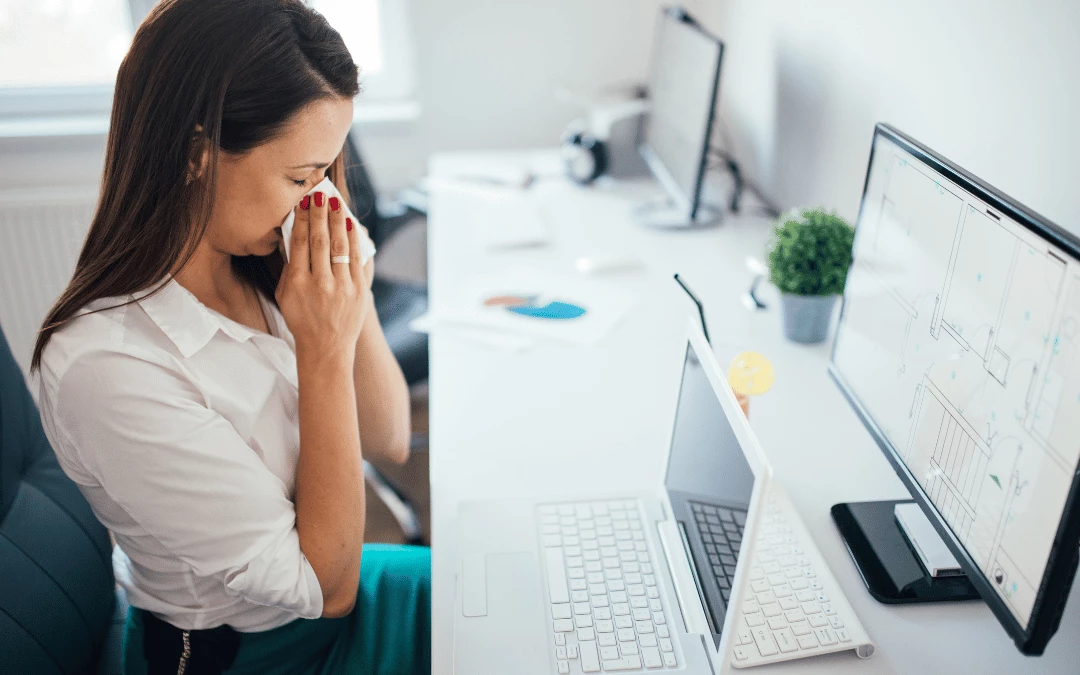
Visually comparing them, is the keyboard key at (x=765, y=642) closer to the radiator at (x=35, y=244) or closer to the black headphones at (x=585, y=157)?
the black headphones at (x=585, y=157)

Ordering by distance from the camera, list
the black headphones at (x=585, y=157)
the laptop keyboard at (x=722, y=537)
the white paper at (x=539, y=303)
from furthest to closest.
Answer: the black headphones at (x=585, y=157), the white paper at (x=539, y=303), the laptop keyboard at (x=722, y=537)

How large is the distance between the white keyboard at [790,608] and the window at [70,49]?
6.29ft


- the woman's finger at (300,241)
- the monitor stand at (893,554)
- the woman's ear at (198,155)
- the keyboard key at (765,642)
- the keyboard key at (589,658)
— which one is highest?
the woman's ear at (198,155)

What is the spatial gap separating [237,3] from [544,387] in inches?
25.3

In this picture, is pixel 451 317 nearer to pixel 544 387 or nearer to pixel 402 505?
pixel 544 387

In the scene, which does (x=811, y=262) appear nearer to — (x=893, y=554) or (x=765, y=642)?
(x=893, y=554)

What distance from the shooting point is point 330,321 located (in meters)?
0.92

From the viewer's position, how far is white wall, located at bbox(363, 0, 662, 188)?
7.70 feet

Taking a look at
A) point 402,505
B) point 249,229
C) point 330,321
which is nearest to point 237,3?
point 249,229

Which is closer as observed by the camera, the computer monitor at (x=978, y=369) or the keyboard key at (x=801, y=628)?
the computer monitor at (x=978, y=369)

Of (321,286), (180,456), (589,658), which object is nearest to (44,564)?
(180,456)

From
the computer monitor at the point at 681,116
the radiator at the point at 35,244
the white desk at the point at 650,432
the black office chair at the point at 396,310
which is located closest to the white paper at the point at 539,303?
the white desk at the point at 650,432

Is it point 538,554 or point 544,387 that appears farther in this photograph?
point 544,387

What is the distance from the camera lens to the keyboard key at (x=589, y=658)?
74cm
